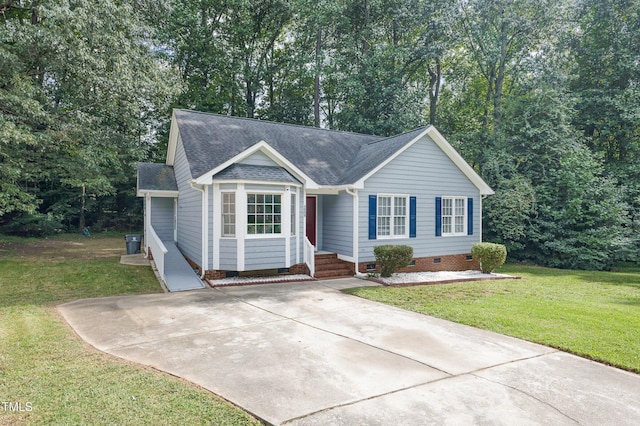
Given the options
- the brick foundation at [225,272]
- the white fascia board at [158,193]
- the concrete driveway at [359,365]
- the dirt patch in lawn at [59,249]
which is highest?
the white fascia board at [158,193]

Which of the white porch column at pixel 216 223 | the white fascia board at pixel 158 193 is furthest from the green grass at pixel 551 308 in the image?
the white fascia board at pixel 158 193

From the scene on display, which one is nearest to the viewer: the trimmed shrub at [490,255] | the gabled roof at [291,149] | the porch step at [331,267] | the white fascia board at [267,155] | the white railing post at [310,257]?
the white fascia board at [267,155]

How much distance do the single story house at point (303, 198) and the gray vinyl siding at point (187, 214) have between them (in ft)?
0.11

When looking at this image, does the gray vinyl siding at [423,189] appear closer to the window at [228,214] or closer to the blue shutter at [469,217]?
the blue shutter at [469,217]

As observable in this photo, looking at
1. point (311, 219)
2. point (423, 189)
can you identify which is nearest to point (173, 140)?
point (311, 219)

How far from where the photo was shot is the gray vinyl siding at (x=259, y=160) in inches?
449

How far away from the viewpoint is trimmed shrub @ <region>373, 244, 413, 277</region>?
1162 centimetres

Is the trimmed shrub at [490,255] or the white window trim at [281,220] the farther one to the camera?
the trimmed shrub at [490,255]

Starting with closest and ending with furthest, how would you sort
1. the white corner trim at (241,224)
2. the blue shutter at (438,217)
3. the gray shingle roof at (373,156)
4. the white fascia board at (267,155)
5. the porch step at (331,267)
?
1. the white fascia board at (267,155)
2. the white corner trim at (241,224)
3. the porch step at (331,267)
4. the gray shingle roof at (373,156)
5. the blue shutter at (438,217)

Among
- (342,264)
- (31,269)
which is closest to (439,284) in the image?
(342,264)

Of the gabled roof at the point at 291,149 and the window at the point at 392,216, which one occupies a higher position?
the gabled roof at the point at 291,149

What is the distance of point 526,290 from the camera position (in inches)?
413

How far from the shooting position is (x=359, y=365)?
16.1 feet

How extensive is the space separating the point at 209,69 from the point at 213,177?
1896 cm
